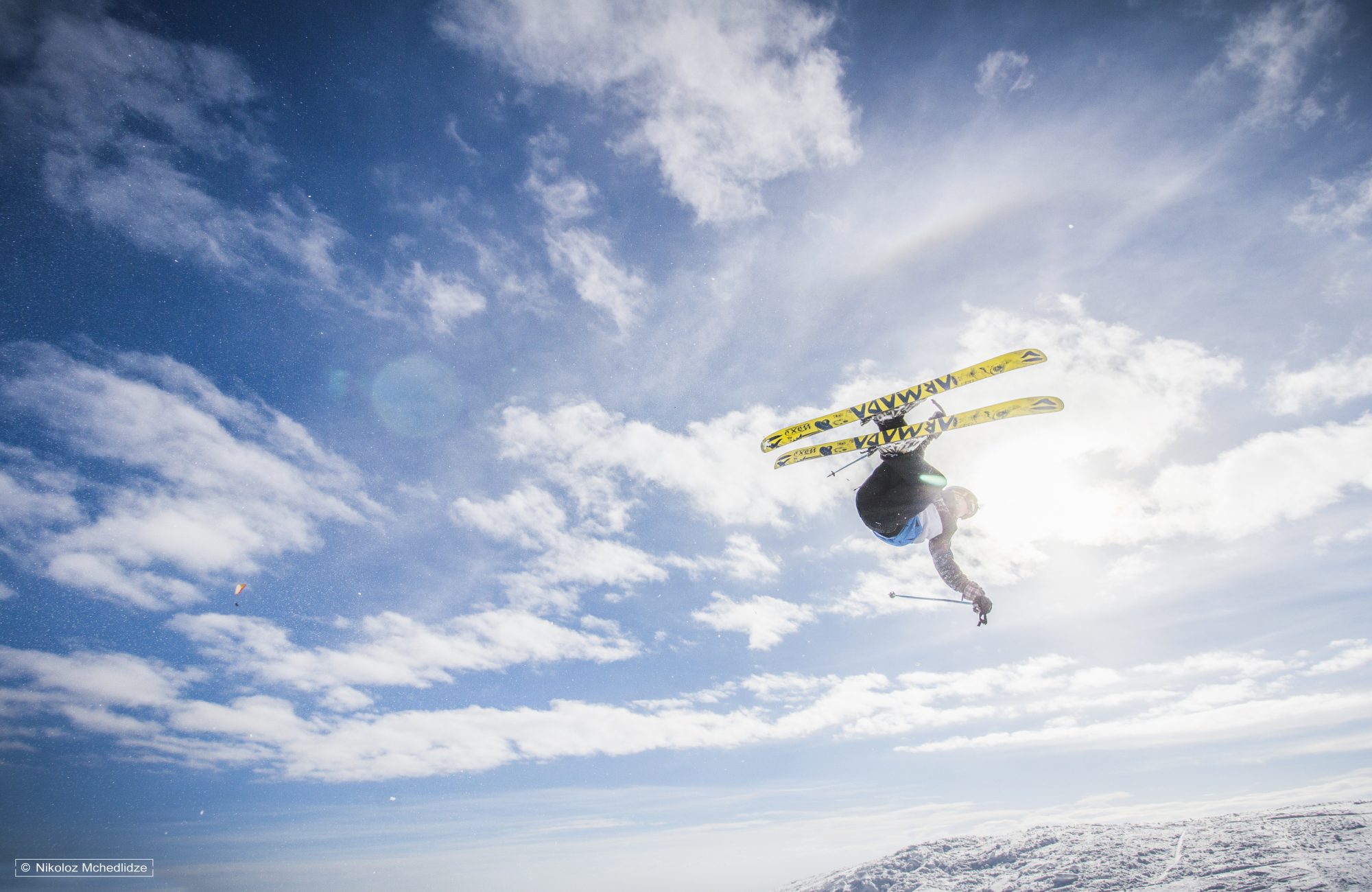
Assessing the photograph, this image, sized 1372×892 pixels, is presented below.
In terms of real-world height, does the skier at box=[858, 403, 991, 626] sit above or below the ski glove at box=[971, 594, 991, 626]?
above

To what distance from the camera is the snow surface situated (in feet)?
204

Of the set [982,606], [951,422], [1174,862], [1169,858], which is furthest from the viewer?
[1169,858]

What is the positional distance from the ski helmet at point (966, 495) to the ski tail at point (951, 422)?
1355 millimetres

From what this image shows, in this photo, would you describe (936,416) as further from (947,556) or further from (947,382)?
(947,556)

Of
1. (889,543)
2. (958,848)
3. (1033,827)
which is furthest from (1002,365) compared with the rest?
(958,848)

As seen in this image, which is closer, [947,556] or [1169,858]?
[947,556]

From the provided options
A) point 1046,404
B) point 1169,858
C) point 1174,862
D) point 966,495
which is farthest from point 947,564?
point 1169,858

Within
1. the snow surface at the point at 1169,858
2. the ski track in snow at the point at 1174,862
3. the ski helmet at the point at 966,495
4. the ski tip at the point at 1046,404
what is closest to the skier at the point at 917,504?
the ski helmet at the point at 966,495

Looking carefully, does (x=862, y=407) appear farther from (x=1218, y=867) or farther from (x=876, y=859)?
(x=876, y=859)

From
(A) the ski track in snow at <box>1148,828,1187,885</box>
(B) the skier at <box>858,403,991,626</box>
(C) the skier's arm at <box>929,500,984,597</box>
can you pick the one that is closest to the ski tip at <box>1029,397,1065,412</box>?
(B) the skier at <box>858,403,991,626</box>

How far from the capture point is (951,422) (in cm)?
1260

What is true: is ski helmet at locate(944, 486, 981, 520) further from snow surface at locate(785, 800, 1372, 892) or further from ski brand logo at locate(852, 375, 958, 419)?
snow surface at locate(785, 800, 1372, 892)

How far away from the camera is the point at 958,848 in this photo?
160125 mm

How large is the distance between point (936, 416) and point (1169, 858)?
13552 cm
